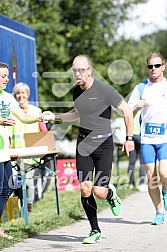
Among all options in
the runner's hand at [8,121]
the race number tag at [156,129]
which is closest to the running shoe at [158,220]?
the race number tag at [156,129]

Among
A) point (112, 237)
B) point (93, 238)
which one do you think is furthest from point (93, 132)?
point (112, 237)

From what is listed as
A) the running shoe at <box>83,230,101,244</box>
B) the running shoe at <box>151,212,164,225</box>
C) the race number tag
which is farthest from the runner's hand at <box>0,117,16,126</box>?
the running shoe at <box>151,212,164,225</box>

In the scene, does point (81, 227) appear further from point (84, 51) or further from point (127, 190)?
point (84, 51)

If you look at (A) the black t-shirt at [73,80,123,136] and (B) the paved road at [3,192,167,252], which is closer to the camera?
(B) the paved road at [3,192,167,252]

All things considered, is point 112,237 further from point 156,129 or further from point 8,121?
point 8,121

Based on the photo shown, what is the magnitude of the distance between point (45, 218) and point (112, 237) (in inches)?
74.8

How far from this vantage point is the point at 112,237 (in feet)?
26.7

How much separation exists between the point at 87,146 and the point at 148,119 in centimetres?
166

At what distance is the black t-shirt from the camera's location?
25.0 feet

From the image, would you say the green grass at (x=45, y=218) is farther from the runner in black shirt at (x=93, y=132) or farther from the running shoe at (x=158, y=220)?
the running shoe at (x=158, y=220)

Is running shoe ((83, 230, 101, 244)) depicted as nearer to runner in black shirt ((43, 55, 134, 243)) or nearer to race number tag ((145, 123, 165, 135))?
runner in black shirt ((43, 55, 134, 243))

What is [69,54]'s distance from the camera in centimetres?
2275

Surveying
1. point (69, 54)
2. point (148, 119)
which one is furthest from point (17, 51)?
point (69, 54)

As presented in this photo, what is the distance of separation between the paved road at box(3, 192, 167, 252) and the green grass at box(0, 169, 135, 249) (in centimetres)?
13
